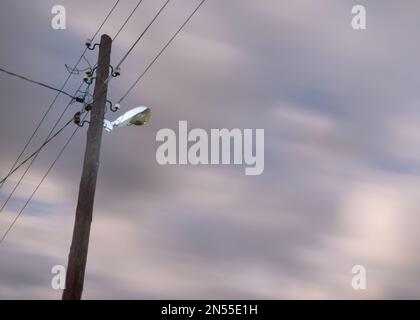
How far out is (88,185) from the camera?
1048 cm

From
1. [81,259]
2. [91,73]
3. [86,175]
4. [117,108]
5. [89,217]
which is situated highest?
[91,73]

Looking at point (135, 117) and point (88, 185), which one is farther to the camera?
point (135, 117)

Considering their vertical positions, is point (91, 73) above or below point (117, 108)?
above

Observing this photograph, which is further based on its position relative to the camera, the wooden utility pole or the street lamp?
the street lamp

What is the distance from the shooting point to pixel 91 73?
41.2 feet

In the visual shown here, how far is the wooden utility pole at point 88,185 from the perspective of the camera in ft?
31.9

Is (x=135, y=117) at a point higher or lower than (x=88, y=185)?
higher

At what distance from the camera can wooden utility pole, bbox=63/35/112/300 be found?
9.73 m

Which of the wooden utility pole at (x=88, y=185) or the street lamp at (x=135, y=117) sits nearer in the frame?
the wooden utility pole at (x=88, y=185)
